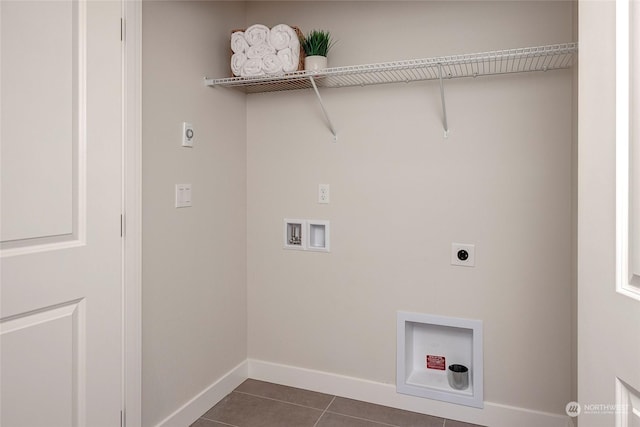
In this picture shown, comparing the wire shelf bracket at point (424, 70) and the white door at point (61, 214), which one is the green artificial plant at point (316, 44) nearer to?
the wire shelf bracket at point (424, 70)

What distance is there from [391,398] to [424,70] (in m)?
1.75

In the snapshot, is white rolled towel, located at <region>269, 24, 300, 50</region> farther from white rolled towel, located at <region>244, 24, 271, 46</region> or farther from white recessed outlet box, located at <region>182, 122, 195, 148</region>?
white recessed outlet box, located at <region>182, 122, 195, 148</region>

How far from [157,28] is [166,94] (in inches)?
11.3

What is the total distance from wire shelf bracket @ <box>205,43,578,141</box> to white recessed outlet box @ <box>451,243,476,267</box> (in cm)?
57

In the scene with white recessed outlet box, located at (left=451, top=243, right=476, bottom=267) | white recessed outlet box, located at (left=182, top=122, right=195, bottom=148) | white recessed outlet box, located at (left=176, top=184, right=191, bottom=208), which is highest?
white recessed outlet box, located at (left=182, top=122, right=195, bottom=148)

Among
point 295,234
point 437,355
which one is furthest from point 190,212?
point 437,355

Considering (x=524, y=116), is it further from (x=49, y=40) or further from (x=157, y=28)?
(x=49, y=40)

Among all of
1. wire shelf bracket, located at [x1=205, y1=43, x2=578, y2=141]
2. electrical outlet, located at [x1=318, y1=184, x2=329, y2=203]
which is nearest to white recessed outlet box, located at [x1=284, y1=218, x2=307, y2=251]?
electrical outlet, located at [x1=318, y1=184, x2=329, y2=203]

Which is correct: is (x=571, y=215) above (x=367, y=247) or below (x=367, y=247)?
above

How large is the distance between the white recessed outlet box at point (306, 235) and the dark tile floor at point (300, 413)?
844 millimetres

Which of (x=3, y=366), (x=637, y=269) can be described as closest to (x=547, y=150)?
(x=637, y=269)

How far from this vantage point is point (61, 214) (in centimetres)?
134

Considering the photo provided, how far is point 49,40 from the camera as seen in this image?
4.19 feet

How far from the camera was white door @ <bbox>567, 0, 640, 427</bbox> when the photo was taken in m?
0.75
